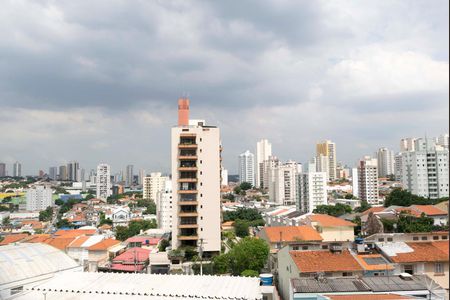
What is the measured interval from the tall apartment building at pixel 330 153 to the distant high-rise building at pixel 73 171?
66.3 meters

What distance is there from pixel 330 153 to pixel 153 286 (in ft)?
191

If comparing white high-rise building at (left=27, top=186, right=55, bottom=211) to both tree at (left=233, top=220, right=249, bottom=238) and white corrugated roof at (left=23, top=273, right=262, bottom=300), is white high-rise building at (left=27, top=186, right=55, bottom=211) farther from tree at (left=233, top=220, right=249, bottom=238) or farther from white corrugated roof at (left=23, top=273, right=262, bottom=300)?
white corrugated roof at (left=23, top=273, right=262, bottom=300)

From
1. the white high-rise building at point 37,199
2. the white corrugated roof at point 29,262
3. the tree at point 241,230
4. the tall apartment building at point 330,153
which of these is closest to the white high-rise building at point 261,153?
the tall apartment building at point 330,153

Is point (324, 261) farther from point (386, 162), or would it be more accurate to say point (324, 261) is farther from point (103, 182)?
point (103, 182)

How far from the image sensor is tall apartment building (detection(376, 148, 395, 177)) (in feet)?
204

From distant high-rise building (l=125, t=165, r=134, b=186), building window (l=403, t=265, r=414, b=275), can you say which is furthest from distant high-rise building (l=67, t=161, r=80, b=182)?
building window (l=403, t=265, r=414, b=275)

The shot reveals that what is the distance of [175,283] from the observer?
8.84 metres

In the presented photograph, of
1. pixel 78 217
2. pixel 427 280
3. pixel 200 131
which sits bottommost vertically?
pixel 78 217

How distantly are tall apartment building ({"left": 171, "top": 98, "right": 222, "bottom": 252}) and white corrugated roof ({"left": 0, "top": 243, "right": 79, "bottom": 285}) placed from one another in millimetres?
5235

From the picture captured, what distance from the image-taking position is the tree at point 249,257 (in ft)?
40.5

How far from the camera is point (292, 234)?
15.0 metres

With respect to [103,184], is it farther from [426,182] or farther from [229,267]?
[229,267]

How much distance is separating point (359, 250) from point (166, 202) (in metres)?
19.4

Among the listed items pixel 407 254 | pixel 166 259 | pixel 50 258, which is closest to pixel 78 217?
pixel 166 259
